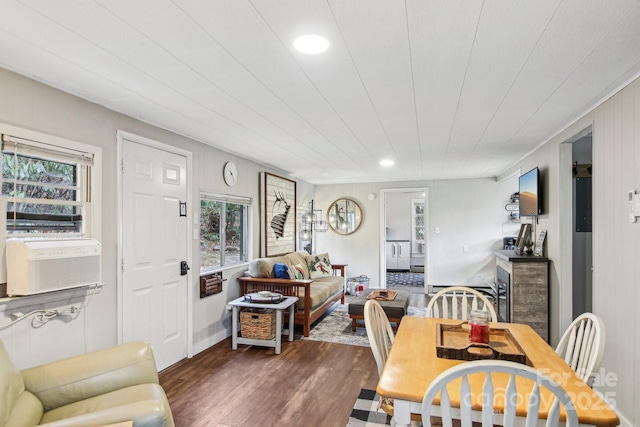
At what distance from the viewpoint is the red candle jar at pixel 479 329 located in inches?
74.4

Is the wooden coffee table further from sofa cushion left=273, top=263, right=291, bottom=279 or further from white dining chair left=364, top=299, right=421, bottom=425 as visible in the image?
white dining chair left=364, top=299, right=421, bottom=425

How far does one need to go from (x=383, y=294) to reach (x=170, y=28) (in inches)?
158

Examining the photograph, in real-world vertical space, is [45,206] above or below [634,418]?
above

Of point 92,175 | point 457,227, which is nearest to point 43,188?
point 92,175

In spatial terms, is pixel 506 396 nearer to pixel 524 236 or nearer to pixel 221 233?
pixel 221 233

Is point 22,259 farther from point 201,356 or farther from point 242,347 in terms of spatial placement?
point 242,347

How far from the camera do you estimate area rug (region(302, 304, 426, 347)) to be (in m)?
4.36

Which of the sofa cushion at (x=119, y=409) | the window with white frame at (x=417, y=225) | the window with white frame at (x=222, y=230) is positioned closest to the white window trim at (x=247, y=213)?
the window with white frame at (x=222, y=230)

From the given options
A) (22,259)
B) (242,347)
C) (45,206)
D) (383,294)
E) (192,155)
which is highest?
(192,155)

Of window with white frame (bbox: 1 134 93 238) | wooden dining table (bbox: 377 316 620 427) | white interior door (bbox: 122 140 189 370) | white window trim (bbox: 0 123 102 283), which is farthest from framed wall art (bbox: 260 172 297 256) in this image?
wooden dining table (bbox: 377 316 620 427)

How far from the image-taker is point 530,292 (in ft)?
13.0

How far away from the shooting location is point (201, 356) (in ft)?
12.5

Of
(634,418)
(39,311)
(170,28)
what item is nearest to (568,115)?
(634,418)

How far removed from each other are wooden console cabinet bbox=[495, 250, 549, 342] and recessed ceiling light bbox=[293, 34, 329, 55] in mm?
3238
